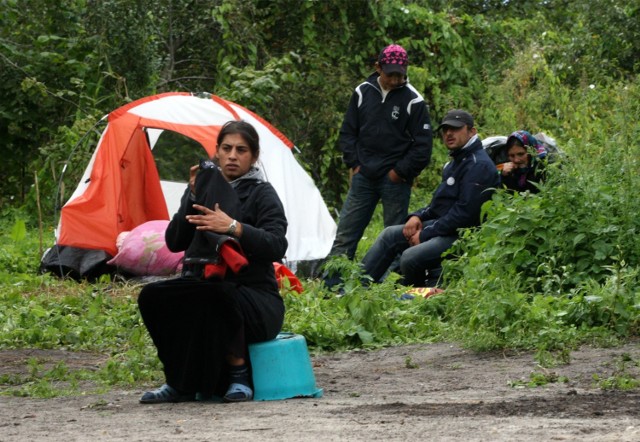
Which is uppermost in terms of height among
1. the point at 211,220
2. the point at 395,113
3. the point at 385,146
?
the point at 395,113

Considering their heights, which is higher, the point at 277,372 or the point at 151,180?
the point at 151,180

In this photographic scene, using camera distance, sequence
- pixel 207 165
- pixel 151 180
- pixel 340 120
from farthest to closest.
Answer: pixel 340 120 → pixel 151 180 → pixel 207 165

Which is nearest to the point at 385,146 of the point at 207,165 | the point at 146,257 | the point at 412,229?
the point at 412,229

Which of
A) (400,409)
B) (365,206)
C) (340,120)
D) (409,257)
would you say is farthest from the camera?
(340,120)

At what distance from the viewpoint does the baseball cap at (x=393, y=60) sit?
388 inches

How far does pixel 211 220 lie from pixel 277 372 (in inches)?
31.2

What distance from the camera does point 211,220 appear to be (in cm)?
547

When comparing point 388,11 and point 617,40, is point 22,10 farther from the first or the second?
point 617,40

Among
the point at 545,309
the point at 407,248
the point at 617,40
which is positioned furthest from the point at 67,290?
the point at 617,40

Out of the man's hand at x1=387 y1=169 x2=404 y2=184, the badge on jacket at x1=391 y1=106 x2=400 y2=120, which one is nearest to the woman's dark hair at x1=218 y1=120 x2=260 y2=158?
the man's hand at x1=387 y1=169 x2=404 y2=184

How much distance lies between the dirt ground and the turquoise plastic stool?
87 mm

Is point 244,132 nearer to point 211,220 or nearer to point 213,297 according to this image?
point 211,220

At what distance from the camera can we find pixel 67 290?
10.0 metres

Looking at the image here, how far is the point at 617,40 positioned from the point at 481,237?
841 cm
